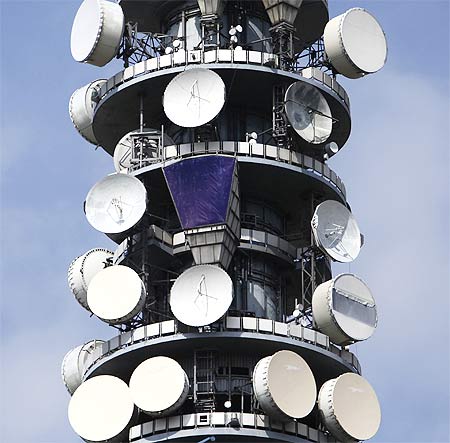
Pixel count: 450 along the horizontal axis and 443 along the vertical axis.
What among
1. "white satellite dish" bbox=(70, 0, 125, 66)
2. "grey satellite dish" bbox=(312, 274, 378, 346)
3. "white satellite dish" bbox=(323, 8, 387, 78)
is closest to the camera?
"grey satellite dish" bbox=(312, 274, 378, 346)

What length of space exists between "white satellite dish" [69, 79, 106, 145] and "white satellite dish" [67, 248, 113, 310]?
24.6 feet

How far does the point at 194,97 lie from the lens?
300ft

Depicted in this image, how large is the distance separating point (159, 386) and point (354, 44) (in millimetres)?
21627

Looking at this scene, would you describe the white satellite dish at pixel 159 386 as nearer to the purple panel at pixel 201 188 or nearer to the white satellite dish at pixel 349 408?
the white satellite dish at pixel 349 408

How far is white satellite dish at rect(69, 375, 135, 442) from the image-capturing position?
87062 millimetres

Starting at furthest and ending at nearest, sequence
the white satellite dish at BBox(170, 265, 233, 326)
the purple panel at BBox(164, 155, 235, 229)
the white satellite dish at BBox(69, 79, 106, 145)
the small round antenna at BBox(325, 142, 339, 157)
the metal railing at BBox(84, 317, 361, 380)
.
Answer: the white satellite dish at BBox(69, 79, 106, 145), the small round antenna at BBox(325, 142, 339, 157), the purple panel at BBox(164, 155, 235, 229), the metal railing at BBox(84, 317, 361, 380), the white satellite dish at BBox(170, 265, 233, 326)

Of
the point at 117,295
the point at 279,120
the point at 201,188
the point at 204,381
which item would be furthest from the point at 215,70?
the point at 204,381

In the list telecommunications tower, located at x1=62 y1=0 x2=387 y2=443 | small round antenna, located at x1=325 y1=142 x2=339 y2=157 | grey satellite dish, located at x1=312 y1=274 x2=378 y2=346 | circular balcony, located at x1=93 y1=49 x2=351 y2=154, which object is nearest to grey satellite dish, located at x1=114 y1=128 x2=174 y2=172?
telecommunications tower, located at x1=62 y1=0 x2=387 y2=443

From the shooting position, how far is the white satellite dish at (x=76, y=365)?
309ft

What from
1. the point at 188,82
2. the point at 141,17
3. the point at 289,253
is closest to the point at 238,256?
the point at 289,253

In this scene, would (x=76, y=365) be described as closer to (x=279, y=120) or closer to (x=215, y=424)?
(x=215, y=424)

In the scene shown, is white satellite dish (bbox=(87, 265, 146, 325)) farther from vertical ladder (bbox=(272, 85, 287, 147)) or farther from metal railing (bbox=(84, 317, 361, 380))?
vertical ladder (bbox=(272, 85, 287, 147))

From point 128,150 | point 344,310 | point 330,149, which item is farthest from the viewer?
point 330,149

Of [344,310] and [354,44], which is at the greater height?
[354,44]
